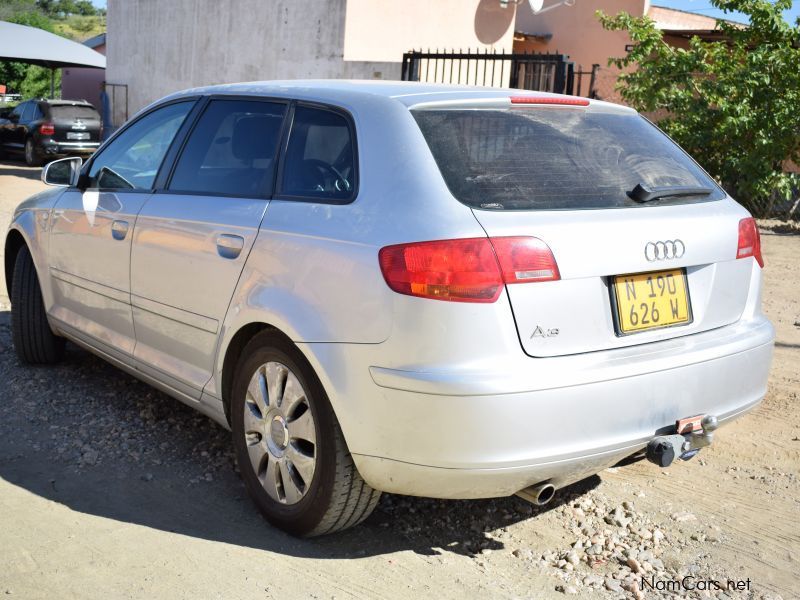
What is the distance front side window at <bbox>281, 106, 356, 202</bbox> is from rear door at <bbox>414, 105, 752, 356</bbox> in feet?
1.10

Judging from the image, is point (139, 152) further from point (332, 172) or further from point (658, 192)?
point (658, 192)

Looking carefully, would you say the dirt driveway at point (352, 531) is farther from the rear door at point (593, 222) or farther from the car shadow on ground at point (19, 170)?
the car shadow on ground at point (19, 170)

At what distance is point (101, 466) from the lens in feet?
14.0

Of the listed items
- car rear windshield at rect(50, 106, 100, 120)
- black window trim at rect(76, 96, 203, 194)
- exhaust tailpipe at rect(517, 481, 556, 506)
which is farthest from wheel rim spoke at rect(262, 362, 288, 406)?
car rear windshield at rect(50, 106, 100, 120)

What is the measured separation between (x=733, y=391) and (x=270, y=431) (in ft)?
5.75

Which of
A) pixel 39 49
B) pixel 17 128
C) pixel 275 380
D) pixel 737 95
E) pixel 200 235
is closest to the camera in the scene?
pixel 275 380

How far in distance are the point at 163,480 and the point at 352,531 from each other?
0.94m

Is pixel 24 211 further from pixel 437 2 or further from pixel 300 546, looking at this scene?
pixel 437 2

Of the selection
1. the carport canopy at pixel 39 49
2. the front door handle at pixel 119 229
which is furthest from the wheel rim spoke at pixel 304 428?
the carport canopy at pixel 39 49

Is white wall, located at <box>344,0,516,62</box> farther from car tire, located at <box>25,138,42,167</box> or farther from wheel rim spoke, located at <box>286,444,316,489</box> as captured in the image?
wheel rim spoke, located at <box>286,444,316,489</box>

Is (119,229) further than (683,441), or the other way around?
(119,229)

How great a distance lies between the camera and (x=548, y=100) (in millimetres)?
3707

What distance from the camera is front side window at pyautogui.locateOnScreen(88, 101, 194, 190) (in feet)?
15.0

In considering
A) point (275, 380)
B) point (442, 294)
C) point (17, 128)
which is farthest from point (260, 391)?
point (17, 128)
